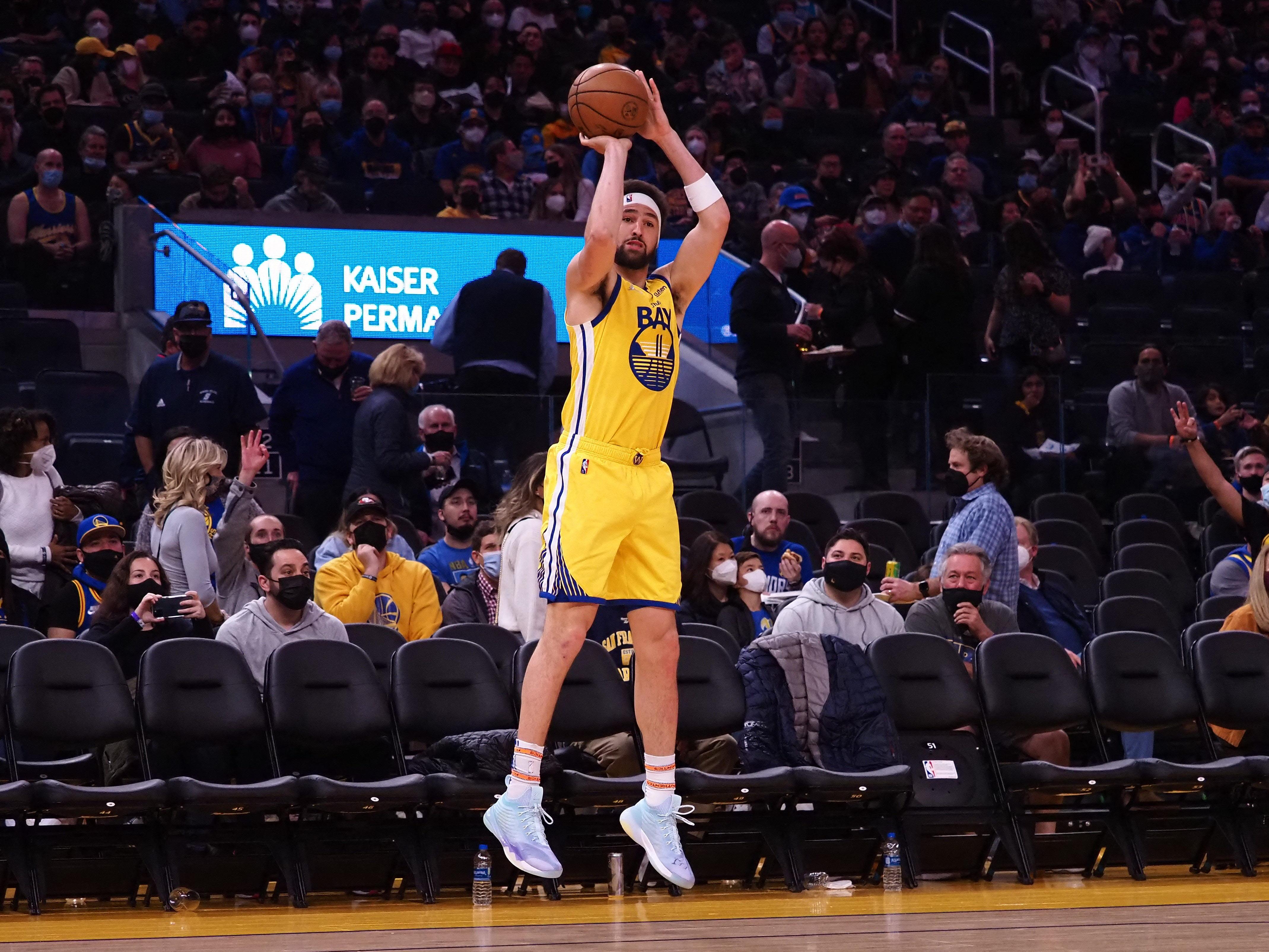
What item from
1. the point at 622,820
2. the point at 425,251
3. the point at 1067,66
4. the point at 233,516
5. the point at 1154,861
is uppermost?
the point at 1067,66

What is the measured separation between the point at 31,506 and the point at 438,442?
2461 millimetres

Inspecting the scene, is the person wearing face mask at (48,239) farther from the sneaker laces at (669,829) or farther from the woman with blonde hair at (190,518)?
the sneaker laces at (669,829)

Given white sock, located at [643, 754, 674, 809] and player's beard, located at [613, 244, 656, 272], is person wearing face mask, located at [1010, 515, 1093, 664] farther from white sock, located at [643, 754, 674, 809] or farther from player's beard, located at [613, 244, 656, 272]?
player's beard, located at [613, 244, 656, 272]

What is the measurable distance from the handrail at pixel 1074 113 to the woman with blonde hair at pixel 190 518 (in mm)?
12705

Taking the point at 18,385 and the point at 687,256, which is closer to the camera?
the point at 687,256

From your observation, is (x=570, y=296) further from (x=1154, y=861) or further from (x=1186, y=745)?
(x=1186, y=745)

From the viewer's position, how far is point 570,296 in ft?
18.7

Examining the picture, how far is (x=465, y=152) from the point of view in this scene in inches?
602

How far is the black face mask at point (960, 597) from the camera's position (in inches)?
348

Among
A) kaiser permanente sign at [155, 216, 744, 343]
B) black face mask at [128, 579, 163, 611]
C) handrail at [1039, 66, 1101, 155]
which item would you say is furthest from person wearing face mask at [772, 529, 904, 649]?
handrail at [1039, 66, 1101, 155]

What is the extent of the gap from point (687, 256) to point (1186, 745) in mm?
5003

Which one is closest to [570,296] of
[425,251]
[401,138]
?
[425,251]

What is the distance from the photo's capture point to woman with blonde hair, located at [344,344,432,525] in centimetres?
1002

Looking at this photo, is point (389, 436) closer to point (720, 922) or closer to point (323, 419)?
point (323, 419)
